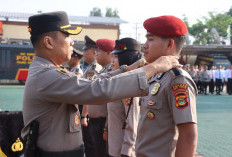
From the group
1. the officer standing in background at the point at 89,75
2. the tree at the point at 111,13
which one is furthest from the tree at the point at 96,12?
the officer standing in background at the point at 89,75

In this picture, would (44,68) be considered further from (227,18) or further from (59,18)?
(227,18)

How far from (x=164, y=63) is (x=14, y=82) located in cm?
2373

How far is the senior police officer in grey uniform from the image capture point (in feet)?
5.57

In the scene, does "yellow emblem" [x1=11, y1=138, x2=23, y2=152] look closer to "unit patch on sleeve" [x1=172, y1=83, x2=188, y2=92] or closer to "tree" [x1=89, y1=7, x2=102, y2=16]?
"unit patch on sleeve" [x1=172, y1=83, x2=188, y2=92]

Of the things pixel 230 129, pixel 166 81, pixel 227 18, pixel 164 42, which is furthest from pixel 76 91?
pixel 227 18

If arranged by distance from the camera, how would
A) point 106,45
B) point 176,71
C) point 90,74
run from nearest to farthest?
point 176,71 < point 106,45 < point 90,74

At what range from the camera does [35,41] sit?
1960 mm

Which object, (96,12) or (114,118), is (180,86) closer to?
(114,118)

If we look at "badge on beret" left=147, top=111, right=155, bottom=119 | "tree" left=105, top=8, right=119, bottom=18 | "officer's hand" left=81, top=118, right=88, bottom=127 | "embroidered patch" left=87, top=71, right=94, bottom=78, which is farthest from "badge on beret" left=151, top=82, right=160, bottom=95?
"tree" left=105, top=8, right=119, bottom=18

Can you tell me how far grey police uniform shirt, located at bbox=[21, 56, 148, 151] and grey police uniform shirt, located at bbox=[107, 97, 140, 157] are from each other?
115 cm

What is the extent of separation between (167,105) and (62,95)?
78 centimetres

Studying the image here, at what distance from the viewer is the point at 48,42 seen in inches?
76.2

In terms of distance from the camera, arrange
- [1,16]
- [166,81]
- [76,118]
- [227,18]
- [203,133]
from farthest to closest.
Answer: [227,18]
[1,16]
[203,133]
[166,81]
[76,118]

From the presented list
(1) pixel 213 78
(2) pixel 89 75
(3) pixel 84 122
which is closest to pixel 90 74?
(2) pixel 89 75
